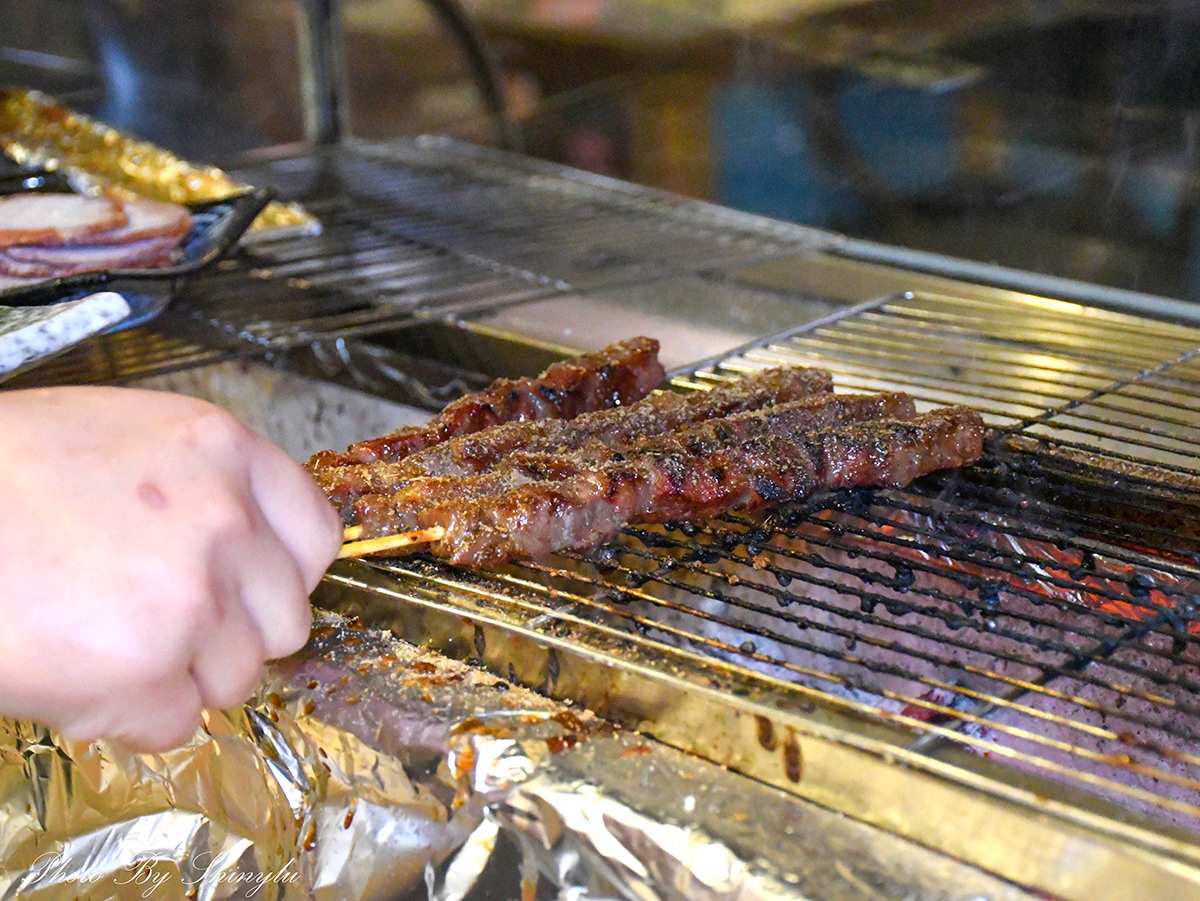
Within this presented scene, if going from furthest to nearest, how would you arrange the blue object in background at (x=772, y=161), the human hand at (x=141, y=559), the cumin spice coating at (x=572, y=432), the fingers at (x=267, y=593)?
1. the blue object in background at (x=772, y=161)
2. the cumin spice coating at (x=572, y=432)
3. the fingers at (x=267, y=593)
4. the human hand at (x=141, y=559)

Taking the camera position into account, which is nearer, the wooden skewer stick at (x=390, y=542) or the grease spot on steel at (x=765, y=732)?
the grease spot on steel at (x=765, y=732)

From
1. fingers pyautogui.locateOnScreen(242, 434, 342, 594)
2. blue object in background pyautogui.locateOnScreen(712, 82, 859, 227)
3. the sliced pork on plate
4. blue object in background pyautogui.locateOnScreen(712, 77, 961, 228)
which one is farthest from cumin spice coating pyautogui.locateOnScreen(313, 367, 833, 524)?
blue object in background pyautogui.locateOnScreen(712, 82, 859, 227)

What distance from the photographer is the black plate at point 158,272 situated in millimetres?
2600

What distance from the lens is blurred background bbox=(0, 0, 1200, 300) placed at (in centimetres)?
324

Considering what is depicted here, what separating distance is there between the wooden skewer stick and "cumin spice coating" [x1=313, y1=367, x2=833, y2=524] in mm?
140

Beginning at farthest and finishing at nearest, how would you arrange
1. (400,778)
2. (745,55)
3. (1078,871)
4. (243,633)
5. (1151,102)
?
(745,55) → (1151,102) → (400,778) → (243,633) → (1078,871)

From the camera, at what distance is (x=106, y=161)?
4.33 m

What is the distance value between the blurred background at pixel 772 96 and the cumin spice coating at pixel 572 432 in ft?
4.39

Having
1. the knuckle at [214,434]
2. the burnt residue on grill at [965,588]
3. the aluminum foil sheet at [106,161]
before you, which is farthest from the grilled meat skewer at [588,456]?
the aluminum foil sheet at [106,161]

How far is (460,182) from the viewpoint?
15.2 feet

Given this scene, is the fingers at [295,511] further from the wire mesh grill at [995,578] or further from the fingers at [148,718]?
the wire mesh grill at [995,578]

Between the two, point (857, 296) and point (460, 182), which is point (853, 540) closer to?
point (857, 296)

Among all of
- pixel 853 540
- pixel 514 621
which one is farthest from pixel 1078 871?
pixel 853 540

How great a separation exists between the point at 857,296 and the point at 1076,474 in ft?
4.35
